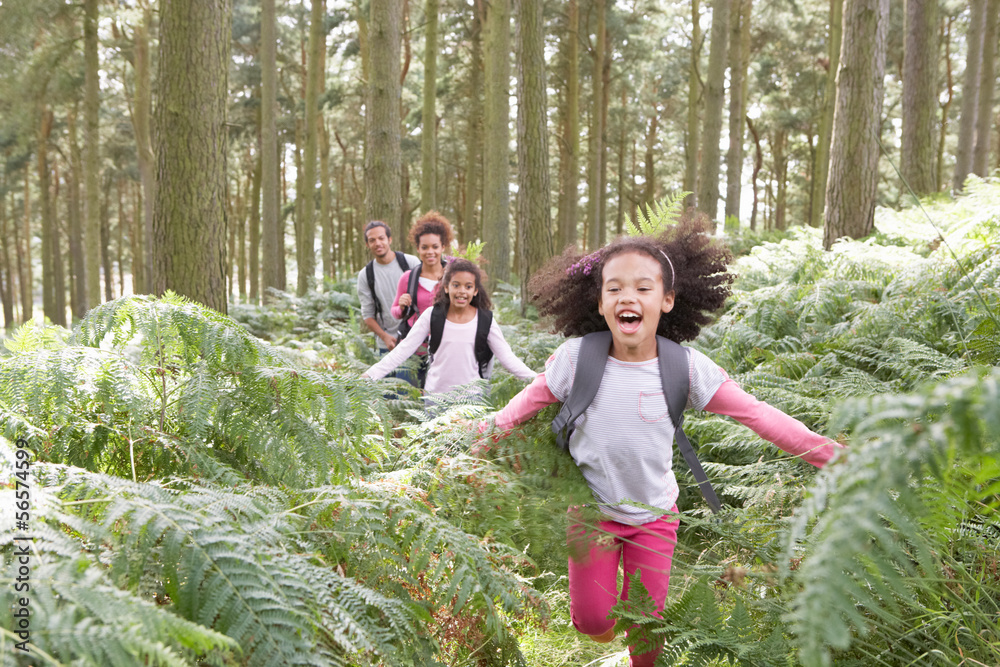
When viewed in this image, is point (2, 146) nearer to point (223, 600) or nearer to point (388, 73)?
point (388, 73)

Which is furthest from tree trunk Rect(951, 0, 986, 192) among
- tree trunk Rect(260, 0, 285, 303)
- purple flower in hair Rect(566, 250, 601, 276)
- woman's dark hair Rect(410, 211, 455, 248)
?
tree trunk Rect(260, 0, 285, 303)

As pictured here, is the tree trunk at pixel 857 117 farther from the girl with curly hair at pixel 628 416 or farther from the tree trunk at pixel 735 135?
the tree trunk at pixel 735 135

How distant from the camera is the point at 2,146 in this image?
21.8 metres

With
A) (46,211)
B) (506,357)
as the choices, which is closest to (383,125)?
(506,357)

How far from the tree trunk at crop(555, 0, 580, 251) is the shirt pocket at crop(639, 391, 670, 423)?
16434 millimetres

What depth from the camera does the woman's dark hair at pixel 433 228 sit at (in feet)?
21.9

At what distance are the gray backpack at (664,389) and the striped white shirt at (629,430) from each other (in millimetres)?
35

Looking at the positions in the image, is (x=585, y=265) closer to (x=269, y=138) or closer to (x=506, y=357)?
(x=506, y=357)

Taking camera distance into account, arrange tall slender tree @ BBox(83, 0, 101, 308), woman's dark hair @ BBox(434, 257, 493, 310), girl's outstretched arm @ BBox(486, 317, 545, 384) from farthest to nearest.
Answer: tall slender tree @ BBox(83, 0, 101, 308) < woman's dark hair @ BBox(434, 257, 493, 310) < girl's outstretched arm @ BBox(486, 317, 545, 384)

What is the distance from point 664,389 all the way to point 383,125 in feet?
30.0

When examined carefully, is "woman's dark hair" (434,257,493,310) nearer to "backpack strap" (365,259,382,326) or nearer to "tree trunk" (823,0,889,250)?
"backpack strap" (365,259,382,326)

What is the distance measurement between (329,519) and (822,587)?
1.57 metres

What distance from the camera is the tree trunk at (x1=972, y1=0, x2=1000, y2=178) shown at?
13.4 metres

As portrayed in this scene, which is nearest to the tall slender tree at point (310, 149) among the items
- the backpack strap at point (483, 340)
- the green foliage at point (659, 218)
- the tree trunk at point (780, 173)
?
the backpack strap at point (483, 340)
